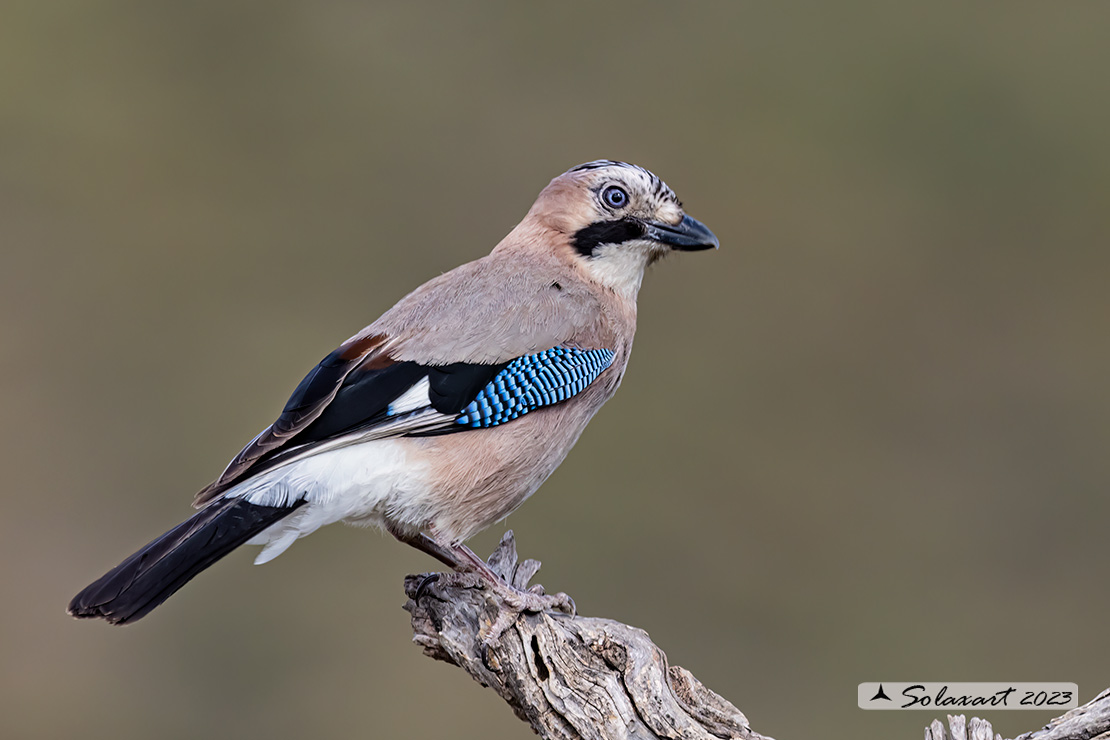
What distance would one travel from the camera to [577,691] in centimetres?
249

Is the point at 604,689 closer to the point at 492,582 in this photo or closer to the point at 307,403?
the point at 492,582

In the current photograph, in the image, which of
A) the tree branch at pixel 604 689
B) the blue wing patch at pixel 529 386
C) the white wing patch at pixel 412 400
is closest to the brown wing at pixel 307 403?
the white wing patch at pixel 412 400

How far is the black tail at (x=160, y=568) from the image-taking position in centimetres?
233

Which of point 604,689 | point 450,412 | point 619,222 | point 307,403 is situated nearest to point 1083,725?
point 604,689

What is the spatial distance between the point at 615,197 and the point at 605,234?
0.12 meters

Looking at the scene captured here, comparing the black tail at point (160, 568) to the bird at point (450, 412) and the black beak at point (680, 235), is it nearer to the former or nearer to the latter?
the bird at point (450, 412)

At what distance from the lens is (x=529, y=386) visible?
112 inches

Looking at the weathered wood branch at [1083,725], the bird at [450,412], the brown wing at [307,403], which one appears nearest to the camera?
the weathered wood branch at [1083,725]

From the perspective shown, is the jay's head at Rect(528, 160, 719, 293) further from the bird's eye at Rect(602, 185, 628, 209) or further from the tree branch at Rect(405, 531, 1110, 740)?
the tree branch at Rect(405, 531, 1110, 740)

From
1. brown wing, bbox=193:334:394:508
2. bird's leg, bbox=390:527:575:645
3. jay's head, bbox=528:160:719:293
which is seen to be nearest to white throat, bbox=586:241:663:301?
jay's head, bbox=528:160:719:293

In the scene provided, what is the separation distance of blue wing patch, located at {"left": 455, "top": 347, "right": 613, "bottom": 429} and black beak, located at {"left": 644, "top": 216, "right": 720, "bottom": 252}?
0.51 meters

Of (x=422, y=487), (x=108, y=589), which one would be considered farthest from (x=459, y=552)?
(x=108, y=589)

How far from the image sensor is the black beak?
129 inches

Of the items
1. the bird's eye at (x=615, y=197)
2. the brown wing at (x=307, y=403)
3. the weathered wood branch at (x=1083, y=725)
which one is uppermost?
the bird's eye at (x=615, y=197)
